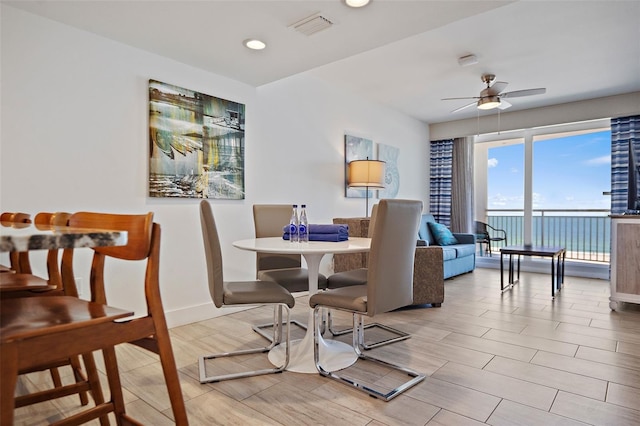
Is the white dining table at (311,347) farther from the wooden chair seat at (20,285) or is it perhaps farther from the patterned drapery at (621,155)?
the patterned drapery at (621,155)

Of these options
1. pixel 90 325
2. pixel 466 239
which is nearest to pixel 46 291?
pixel 90 325

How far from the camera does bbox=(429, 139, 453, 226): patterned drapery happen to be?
648cm

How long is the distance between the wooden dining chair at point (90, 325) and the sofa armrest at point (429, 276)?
2.80 metres

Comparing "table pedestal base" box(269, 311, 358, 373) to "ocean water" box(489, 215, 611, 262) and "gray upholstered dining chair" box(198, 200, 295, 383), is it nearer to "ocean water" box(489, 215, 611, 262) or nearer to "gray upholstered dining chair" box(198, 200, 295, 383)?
"gray upholstered dining chair" box(198, 200, 295, 383)

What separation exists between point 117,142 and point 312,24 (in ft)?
5.42

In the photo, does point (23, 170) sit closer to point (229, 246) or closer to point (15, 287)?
point (15, 287)

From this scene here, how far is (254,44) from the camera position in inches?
110

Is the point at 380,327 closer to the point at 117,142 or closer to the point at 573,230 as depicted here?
the point at 117,142

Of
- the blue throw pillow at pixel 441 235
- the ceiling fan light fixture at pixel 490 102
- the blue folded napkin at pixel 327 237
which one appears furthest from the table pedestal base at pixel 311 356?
the blue throw pillow at pixel 441 235

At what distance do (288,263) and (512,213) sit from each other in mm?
5102

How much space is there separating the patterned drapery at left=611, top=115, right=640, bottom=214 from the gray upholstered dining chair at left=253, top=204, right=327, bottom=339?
455 centimetres

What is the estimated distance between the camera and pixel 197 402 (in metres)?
1.83

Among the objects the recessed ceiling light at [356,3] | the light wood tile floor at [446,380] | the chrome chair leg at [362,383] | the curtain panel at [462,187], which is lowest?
the light wood tile floor at [446,380]

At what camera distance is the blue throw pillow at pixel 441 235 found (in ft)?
17.7
